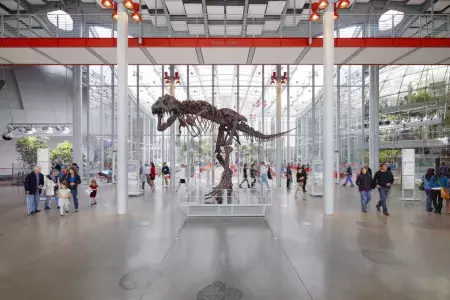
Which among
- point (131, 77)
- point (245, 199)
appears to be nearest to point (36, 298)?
point (245, 199)

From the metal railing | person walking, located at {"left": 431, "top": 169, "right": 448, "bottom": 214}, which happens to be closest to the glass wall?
the metal railing

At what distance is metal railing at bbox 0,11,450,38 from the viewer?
1485 centimetres

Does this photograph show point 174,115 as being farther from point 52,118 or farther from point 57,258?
point 52,118

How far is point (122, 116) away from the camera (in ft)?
30.6

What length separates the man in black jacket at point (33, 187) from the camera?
28.9 feet

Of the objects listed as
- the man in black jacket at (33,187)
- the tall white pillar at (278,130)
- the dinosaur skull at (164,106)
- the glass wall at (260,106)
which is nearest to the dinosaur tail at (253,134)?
the dinosaur skull at (164,106)

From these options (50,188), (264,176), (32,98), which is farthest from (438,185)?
(32,98)

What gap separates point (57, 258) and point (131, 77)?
→ 15.4 metres

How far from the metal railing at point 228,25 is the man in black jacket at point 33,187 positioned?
29.4 ft

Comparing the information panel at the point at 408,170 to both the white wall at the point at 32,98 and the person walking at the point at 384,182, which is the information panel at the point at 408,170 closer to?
the person walking at the point at 384,182

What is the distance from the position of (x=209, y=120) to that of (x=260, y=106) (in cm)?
1002

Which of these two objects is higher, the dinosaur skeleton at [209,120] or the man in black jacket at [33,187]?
the dinosaur skeleton at [209,120]

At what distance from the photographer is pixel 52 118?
70.0 ft

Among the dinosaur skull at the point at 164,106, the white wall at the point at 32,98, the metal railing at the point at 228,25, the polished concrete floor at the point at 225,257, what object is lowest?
the polished concrete floor at the point at 225,257
